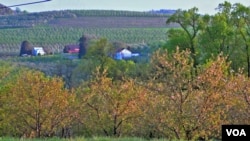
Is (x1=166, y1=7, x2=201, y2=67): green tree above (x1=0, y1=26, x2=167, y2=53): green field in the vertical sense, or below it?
above

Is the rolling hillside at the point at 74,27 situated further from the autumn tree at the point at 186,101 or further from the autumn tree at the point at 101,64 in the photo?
the autumn tree at the point at 186,101

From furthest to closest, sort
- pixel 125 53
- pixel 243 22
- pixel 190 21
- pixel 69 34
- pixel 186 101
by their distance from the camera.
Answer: pixel 69 34 < pixel 125 53 < pixel 190 21 < pixel 243 22 < pixel 186 101

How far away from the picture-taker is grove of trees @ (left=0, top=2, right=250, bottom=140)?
100.0ft

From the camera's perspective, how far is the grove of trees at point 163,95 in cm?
3047

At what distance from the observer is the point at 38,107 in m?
39.9

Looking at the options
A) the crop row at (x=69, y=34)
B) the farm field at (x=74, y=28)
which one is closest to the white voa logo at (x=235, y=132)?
the farm field at (x=74, y=28)

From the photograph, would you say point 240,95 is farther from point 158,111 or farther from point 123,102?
point 123,102

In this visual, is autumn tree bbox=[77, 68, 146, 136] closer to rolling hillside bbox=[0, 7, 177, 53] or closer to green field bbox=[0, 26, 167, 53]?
rolling hillside bbox=[0, 7, 177, 53]

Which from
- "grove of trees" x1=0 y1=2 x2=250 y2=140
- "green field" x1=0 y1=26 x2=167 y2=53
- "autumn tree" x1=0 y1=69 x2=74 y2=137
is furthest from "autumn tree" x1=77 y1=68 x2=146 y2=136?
"green field" x1=0 y1=26 x2=167 y2=53

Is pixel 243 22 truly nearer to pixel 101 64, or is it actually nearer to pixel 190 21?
pixel 190 21

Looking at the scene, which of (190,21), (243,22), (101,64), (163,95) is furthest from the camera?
(101,64)

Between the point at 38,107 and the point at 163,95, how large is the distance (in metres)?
10.8

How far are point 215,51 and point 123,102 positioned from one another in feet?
55.5

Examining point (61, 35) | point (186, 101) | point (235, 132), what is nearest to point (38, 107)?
point (186, 101)
